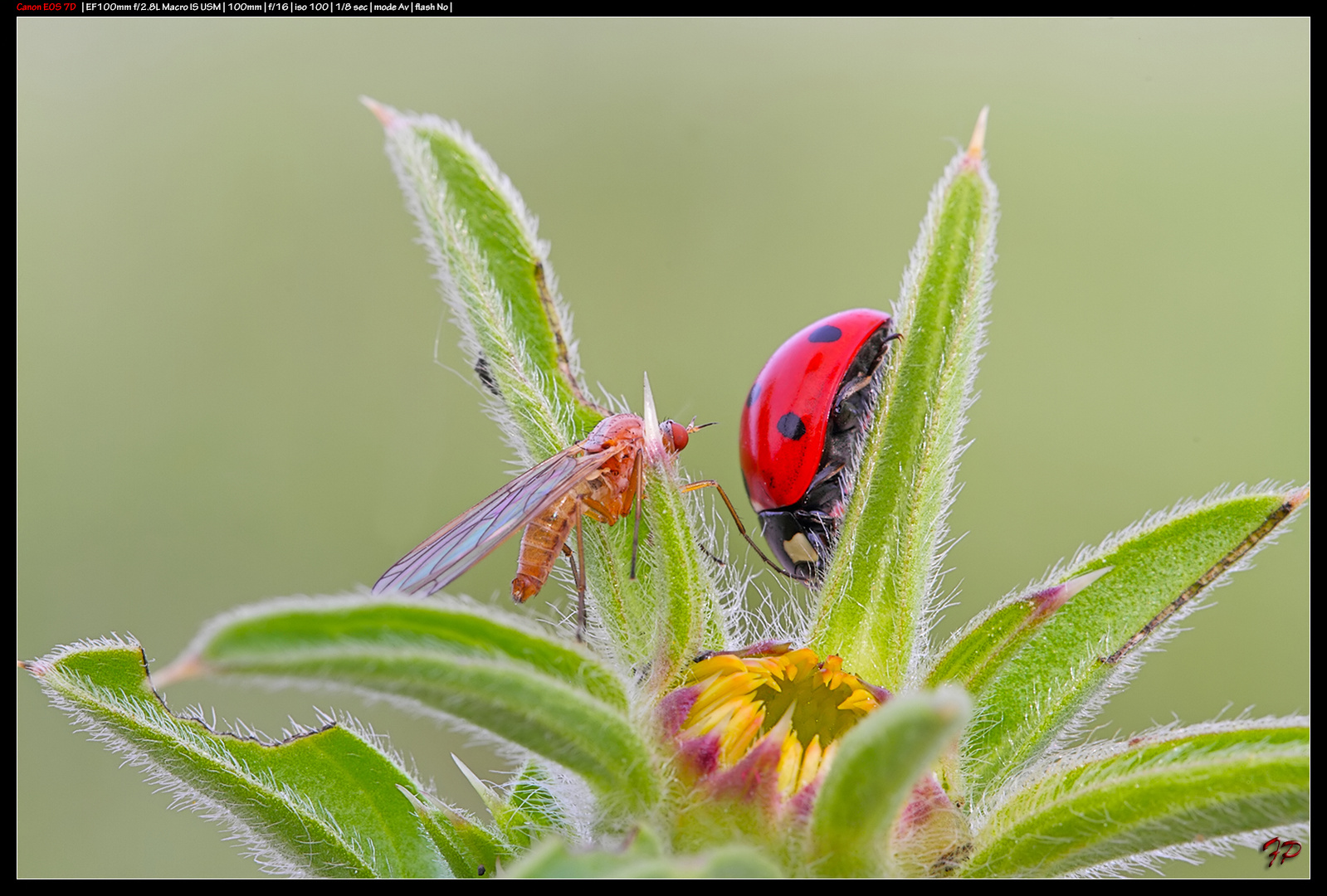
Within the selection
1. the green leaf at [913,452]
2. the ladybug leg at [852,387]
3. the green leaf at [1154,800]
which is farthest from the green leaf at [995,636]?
the ladybug leg at [852,387]

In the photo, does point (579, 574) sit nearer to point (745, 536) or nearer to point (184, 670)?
point (745, 536)

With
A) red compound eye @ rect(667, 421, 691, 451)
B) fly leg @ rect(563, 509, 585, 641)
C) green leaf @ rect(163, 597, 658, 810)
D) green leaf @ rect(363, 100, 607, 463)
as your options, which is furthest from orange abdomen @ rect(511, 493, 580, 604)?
green leaf @ rect(163, 597, 658, 810)

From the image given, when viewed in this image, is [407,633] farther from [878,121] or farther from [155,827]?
[878,121]

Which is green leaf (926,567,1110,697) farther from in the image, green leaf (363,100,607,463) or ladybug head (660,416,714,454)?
ladybug head (660,416,714,454)

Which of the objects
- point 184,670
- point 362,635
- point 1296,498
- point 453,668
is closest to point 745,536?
point 1296,498

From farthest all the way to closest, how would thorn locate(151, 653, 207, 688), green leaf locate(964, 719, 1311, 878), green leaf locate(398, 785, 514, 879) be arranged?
green leaf locate(398, 785, 514, 879)
green leaf locate(964, 719, 1311, 878)
thorn locate(151, 653, 207, 688)

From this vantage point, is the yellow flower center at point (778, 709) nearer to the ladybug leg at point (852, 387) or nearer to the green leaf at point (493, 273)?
the green leaf at point (493, 273)
